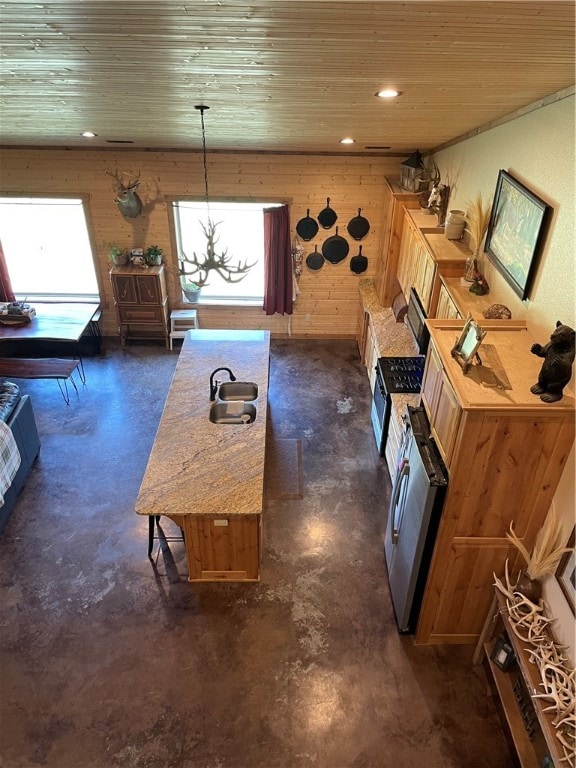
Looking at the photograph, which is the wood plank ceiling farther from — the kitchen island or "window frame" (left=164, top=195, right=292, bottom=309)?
"window frame" (left=164, top=195, right=292, bottom=309)

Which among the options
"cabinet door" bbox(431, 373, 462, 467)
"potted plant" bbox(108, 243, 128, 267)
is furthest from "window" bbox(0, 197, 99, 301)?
"cabinet door" bbox(431, 373, 462, 467)

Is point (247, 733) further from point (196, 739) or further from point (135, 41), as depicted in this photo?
point (135, 41)

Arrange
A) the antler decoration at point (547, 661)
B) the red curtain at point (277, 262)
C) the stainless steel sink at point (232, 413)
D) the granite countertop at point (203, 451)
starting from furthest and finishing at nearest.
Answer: the red curtain at point (277, 262) → the stainless steel sink at point (232, 413) → the granite countertop at point (203, 451) → the antler decoration at point (547, 661)

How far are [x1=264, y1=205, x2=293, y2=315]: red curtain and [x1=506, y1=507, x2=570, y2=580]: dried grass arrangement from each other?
5.03m

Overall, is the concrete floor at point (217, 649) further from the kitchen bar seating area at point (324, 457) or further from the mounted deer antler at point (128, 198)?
the mounted deer antler at point (128, 198)

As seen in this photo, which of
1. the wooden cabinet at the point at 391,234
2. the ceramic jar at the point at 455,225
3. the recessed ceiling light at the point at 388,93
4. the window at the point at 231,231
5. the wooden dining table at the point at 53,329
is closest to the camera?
the recessed ceiling light at the point at 388,93

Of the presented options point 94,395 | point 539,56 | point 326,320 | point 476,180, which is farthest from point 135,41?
point 326,320

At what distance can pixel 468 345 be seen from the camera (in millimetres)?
3049

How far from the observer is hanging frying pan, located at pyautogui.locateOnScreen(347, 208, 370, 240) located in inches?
281

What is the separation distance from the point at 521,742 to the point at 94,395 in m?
5.61

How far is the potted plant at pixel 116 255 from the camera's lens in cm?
716

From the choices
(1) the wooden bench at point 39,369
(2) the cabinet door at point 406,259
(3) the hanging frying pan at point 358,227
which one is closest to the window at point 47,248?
(1) the wooden bench at point 39,369

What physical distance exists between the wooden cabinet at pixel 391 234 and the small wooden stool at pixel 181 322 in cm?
276

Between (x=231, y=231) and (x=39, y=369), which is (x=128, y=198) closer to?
(x=231, y=231)
